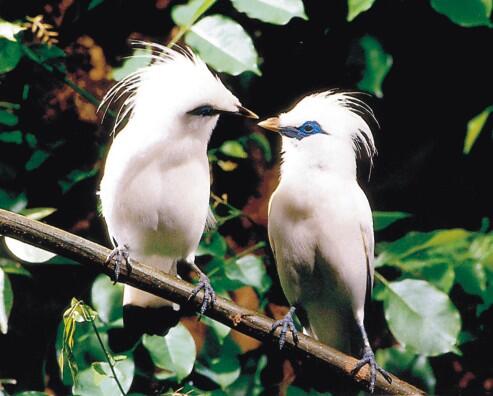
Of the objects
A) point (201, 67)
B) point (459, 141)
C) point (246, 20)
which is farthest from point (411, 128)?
point (201, 67)

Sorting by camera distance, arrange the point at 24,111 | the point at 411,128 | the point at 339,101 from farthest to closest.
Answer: the point at 411,128
the point at 24,111
the point at 339,101

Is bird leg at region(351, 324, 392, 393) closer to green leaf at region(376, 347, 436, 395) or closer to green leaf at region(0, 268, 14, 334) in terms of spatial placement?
green leaf at region(376, 347, 436, 395)

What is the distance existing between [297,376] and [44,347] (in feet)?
1.94

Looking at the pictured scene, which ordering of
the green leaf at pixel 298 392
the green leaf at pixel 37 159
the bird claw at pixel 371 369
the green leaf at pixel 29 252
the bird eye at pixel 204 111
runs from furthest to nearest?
1. the green leaf at pixel 37 159
2. the green leaf at pixel 298 392
3. the bird claw at pixel 371 369
4. the green leaf at pixel 29 252
5. the bird eye at pixel 204 111

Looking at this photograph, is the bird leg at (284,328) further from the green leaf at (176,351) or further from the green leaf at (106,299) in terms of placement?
the green leaf at (106,299)

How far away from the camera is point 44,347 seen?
1938mm

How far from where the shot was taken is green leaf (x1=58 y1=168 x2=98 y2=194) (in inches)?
71.7

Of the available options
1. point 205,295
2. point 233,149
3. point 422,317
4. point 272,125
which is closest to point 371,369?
point 422,317

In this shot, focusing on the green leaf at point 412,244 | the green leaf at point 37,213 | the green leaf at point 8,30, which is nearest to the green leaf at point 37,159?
the green leaf at point 37,213

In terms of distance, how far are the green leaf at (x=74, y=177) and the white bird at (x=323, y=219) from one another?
20.6 inches

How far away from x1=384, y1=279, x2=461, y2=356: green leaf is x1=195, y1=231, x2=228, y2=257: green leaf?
0.33 m

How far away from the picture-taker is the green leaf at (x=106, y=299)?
162 cm

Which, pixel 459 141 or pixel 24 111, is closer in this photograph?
pixel 24 111

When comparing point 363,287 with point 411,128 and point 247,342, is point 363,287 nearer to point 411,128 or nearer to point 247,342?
point 247,342
